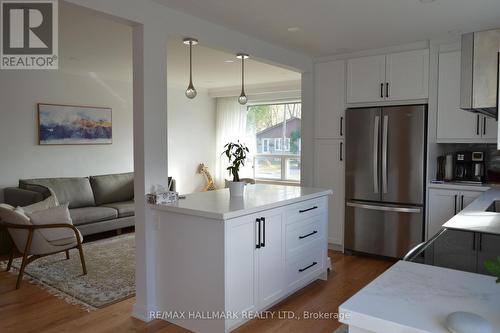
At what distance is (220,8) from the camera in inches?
120

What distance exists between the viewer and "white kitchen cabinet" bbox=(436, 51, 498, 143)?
3879mm

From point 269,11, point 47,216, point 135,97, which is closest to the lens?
point 135,97

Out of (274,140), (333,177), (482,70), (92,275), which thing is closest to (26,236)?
(92,275)

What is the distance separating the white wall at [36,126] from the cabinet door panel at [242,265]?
13.6 feet

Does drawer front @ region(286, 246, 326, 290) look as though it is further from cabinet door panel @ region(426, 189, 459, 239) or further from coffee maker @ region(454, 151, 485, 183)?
coffee maker @ region(454, 151, 485, 183)

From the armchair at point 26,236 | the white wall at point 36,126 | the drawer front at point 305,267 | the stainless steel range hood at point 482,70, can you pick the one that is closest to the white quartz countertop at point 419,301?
the stainless steel range hood at point 482,70

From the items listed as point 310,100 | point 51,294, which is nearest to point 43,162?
point 51,294

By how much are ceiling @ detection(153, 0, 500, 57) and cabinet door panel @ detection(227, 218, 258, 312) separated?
1.69 m

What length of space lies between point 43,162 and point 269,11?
4218 millimetres

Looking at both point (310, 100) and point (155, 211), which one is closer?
point (155, 211)

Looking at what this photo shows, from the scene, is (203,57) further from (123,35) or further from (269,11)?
(269,11)

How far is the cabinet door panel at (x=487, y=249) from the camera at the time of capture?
1.50 m

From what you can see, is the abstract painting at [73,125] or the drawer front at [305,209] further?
the abstract painting at [73,125]

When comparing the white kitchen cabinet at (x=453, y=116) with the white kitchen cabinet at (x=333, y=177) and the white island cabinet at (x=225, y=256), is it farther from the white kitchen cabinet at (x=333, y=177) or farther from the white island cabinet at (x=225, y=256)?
the white island cabinet at (x=225, y=256)
